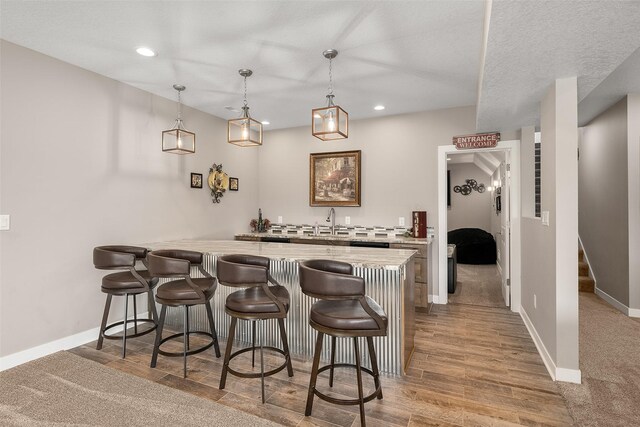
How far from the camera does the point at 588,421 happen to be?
2020mm

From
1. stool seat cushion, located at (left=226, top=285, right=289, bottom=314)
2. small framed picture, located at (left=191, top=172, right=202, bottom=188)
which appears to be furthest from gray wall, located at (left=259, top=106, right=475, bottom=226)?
stool seat cushion, located at (left=226, top=285, right=289, bottom=314)

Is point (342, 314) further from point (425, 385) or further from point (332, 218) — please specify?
point (332, 218)

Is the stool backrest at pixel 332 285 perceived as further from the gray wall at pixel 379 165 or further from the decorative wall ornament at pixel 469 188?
the decorative wall ornament at pixel 469 188

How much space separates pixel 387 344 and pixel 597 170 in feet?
14.4

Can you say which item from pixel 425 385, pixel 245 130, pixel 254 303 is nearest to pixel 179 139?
pixel 245 130

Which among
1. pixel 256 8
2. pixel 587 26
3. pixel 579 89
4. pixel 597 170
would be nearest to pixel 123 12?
pixel 256 8

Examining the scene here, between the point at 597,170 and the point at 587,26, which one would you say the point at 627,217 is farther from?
the point at 587,26

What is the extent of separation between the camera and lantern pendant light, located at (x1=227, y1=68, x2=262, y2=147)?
10.5 ft

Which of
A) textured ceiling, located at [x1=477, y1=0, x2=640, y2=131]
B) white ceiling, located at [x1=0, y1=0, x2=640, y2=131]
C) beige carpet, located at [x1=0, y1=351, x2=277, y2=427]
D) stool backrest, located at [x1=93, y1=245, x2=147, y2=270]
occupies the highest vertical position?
white ceiling, located at [x1=0, y1=0, x2=640, y2=131]

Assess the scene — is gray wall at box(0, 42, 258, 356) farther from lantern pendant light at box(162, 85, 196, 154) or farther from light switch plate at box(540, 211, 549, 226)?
light switch plate at box(540, 211, 549, 226)

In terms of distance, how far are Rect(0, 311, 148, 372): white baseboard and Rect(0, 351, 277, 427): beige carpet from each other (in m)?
0.11

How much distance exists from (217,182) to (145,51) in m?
2.18

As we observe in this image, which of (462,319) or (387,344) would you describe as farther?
(462,319)

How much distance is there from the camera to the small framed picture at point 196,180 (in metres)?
4.56
